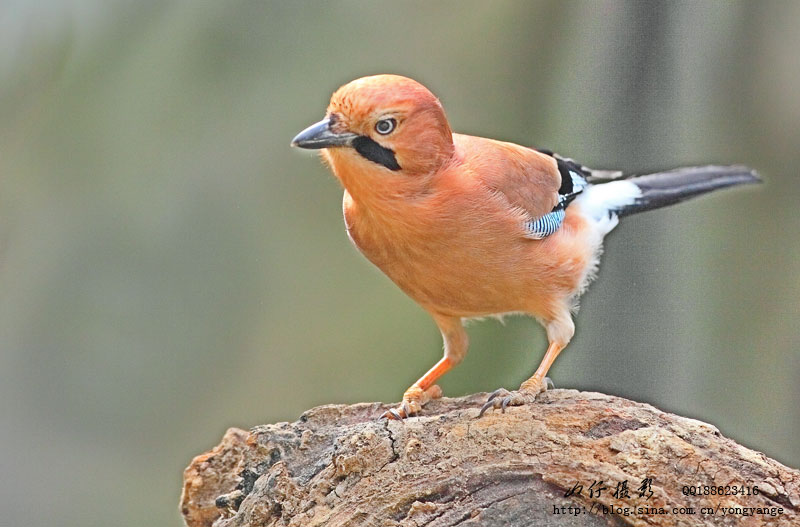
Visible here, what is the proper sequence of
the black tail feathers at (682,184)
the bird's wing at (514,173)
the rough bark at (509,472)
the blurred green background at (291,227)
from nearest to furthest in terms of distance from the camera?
the rough bark at (509,472) → the bird's wing at (514,173) → the black tail feathers at (682,184) → the blurred green background at (291,227)

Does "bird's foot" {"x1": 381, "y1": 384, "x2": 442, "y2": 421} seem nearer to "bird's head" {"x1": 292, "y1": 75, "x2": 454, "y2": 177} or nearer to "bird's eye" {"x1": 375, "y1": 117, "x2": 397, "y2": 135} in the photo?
"bird's head" {"x1": 292, "y1": 75, "x2": 454, "y2": 177}

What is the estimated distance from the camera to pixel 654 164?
14.8 feet

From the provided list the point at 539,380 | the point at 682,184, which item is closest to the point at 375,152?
the point at 539,380

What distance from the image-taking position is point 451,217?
3076 mm

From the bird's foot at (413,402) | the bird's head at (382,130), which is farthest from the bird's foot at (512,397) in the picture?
the bird's head at (382,130)

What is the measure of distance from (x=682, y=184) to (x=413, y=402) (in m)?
1.77

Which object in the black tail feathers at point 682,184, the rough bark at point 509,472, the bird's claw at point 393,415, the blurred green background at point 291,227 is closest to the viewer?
→ the rough bark at point 509,472

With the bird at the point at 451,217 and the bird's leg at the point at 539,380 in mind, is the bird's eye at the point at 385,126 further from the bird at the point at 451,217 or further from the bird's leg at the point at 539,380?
the bird's leg at the point at 539,380

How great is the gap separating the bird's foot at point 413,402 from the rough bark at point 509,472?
0.23m

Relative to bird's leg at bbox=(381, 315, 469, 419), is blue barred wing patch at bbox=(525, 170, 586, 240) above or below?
above

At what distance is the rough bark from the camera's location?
2412mm

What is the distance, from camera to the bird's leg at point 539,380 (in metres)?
2.90

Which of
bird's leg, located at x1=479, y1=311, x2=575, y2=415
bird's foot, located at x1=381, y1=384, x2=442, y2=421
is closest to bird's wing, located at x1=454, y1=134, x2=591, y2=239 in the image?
bird's leg, located at x1=479, y1=311, x2=575, y2=415

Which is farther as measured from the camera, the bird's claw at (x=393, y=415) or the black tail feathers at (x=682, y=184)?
the black tail feathers at (x=682, y=184)
